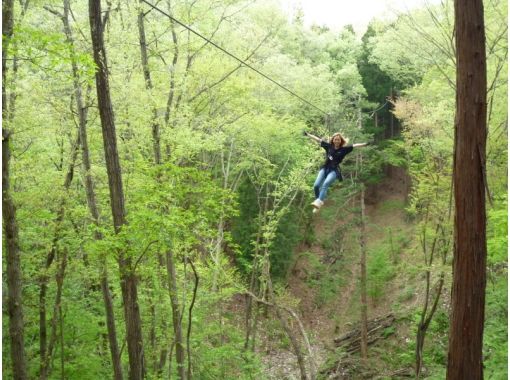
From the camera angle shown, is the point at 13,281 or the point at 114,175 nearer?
the point at 114,175

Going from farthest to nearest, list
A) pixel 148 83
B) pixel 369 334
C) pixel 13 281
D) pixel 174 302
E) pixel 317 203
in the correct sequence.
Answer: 1. pixel 369 334
2. pixel 148 83
3. pixel 174 302
4. pixel 13 281
5. pixel 317 203

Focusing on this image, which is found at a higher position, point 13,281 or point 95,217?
point 95,217

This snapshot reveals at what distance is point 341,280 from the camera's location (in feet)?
78.0

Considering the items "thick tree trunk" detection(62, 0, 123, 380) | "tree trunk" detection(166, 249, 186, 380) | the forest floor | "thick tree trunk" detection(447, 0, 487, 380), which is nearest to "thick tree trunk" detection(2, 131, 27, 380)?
"thick tree trunk" detection(62, 0, 123, 380)

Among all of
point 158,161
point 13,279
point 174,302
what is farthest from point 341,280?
point 13,279

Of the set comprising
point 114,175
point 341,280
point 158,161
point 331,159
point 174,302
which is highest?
point 158,161

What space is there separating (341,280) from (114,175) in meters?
18.7

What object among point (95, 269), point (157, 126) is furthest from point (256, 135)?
point (95, 269)

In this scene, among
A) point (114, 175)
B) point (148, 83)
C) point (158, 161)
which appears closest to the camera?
point (114, 175)

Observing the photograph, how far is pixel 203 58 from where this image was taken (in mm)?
13477

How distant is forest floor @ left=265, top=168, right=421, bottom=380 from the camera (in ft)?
62.5

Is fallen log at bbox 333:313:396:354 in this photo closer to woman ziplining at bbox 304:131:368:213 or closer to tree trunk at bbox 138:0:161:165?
tree trunk at bbox 138:0:161:165

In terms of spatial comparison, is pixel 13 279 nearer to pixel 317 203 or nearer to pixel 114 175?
pixel 114 175

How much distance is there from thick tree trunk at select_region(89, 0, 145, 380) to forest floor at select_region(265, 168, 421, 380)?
1052 centimetres
